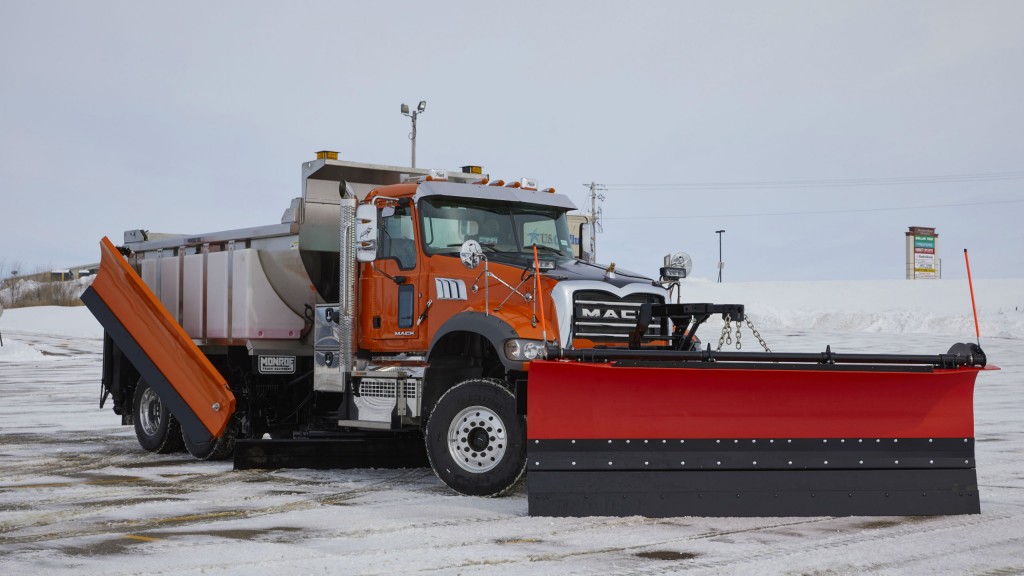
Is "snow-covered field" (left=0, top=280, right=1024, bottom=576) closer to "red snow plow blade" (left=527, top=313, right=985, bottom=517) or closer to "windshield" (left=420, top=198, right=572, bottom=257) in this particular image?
"red snow plow blade" (left=527, top=313, right=985, bottom=517)

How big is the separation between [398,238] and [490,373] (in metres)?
1.59

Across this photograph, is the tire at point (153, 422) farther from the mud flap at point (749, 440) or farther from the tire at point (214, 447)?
the mud flap at point (749, 440)

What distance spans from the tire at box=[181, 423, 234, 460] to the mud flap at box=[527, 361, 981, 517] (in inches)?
208

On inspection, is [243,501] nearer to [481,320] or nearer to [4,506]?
[4,506]

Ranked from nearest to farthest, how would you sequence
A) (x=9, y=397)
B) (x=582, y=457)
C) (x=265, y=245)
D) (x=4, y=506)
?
(x=582, y=457) < (x=4, y=506) < (x=265, y=245) < (x=9, y=397)

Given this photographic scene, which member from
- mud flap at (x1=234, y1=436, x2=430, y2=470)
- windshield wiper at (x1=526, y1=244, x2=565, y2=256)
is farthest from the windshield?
mud flap at (x1=234, y1=436, x2=430, y2=470)

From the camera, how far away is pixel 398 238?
1054 cm

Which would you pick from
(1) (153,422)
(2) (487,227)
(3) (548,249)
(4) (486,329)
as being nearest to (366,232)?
(2) (487,227)

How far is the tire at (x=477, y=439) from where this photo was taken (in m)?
8.83

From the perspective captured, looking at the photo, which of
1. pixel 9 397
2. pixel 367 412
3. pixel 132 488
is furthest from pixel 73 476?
pixel 9 397

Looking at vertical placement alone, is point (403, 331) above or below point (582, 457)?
above

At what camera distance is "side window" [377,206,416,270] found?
10.4m

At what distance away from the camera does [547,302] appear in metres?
9.41

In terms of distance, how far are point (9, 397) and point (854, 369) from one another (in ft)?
62.4
